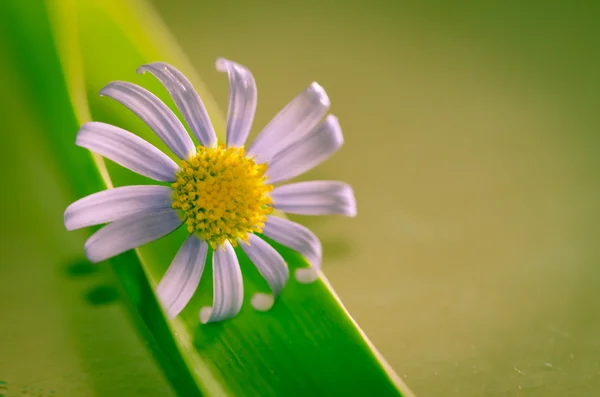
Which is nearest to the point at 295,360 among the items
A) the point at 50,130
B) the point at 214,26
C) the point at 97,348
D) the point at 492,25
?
the point at 97,348

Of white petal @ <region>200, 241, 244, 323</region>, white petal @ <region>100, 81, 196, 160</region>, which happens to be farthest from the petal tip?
white petal @ <region>100, 81, 196, 160</region>

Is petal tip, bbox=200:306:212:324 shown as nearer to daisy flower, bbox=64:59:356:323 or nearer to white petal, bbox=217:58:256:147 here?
daisy flower, bbox=64:59:356:323

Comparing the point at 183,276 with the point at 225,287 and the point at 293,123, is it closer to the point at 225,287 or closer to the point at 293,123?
the point at 225,287

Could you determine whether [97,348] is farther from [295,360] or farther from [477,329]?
[477,329]

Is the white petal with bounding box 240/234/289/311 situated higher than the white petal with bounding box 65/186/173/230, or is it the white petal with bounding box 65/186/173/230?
the white petal with bounding box 65/186/173/230

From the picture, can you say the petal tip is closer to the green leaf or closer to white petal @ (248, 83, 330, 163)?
the green leaf

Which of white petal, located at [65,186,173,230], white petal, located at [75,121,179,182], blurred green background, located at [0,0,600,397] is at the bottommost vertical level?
blurred green background, located at [0,0,600,397]

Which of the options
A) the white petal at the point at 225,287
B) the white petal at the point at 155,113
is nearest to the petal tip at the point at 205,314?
the white petal at the point at 225,287
